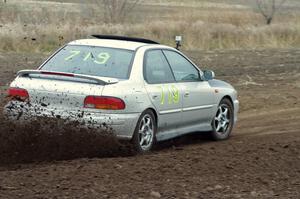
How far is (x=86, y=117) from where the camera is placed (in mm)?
9242

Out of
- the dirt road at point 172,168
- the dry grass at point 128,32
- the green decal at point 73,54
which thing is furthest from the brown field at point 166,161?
the dry grass at point 128,32

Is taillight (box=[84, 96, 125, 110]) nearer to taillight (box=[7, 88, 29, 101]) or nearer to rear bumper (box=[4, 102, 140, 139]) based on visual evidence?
rear bumper (box=[4, 102, 140, 139])

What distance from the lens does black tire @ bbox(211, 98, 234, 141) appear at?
38.7 ft

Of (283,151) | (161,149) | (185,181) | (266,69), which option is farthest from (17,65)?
(185,181)

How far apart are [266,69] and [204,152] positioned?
14190mm

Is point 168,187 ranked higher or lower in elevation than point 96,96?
lower

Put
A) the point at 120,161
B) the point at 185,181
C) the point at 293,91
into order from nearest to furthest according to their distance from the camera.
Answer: the point at 185,181 → the point at 120,161 → the point at 293,91

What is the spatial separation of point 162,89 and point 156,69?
1.13ft

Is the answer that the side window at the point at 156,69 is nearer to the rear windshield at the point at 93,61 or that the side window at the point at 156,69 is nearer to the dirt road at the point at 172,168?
the rear windshield at the point at 93,61

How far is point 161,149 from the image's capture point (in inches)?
423

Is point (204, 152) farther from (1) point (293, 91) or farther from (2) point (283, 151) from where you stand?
(1) point (293, 91)

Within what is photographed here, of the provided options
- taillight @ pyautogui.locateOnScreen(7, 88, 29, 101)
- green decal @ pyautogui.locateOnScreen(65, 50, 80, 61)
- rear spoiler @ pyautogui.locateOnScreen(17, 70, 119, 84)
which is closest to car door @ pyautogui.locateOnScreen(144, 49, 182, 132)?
rear spoiler @ pyautogui.locateOnScreen(17, 70, 119, 84)

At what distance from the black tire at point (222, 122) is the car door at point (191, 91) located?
0.95 feet

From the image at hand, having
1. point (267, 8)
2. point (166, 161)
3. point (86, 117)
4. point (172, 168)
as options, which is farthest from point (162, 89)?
point (267, 8)
